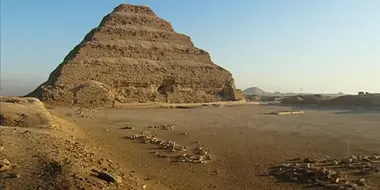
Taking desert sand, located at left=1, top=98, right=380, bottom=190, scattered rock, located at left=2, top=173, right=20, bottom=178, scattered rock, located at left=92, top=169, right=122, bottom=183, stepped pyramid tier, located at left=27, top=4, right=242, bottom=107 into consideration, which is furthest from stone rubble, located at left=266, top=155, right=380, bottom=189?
stepped pyramid tier, located at left=27, top=4, right=242, bottom=107

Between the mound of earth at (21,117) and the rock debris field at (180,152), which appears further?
the mound of earth at (21,117)

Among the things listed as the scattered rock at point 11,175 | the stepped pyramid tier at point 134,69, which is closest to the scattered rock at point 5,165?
the scattered rock at point 11,175

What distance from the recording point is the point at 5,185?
5.89m

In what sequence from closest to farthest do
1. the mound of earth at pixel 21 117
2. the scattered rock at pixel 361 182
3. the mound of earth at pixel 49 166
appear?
the mound of earth at pixel 49 166
the scattered rock at pixel 361 182
the mound of earth at pixel 21 117

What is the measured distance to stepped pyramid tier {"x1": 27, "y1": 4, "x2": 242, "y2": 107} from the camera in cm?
3733

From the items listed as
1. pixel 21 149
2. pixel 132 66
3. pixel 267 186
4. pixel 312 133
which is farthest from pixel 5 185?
pixel 132 66

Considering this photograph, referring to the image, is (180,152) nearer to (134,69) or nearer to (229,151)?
(229,151)

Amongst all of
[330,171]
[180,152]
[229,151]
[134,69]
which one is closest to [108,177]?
[180,152]

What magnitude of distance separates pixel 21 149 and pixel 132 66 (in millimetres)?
37017

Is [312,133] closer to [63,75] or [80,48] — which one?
[63,75]

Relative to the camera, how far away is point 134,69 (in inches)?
1753

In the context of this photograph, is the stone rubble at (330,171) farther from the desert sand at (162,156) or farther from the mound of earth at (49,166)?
the mound of earth at (49,166)

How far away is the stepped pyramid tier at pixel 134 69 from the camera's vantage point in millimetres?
37334

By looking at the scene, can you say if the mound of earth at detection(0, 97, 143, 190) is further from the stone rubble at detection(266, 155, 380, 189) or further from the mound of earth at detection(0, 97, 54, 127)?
the stone rubble at detection(266, 155, 380, 189)
